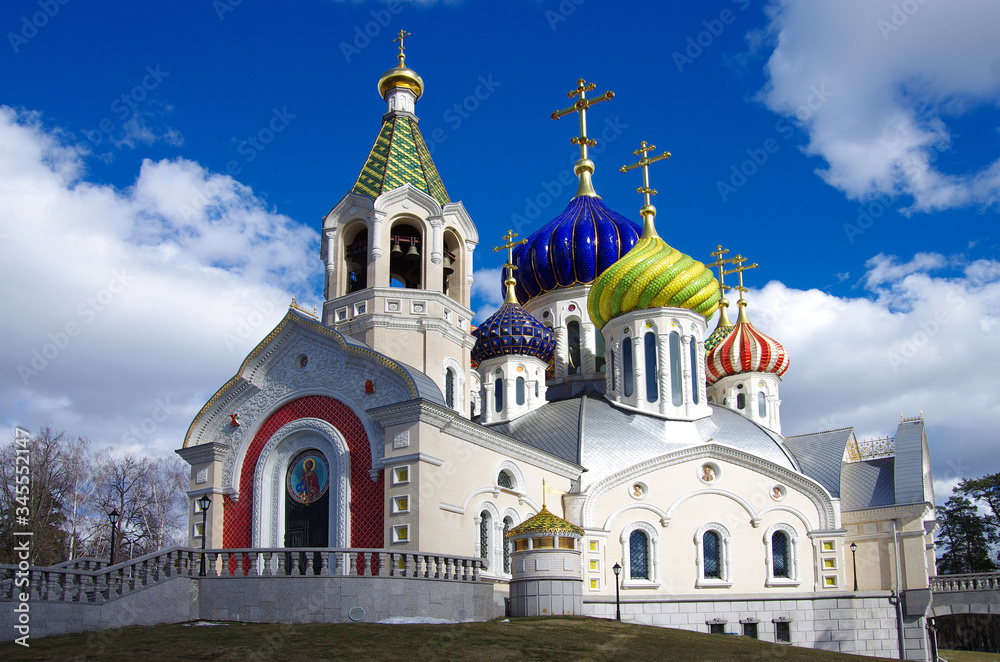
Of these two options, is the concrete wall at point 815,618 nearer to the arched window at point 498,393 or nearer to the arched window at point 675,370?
the arched window at point 675,370

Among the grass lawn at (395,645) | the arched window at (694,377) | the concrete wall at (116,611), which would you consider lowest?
the grass lawn at (395,645)

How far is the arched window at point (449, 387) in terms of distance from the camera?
22469 mm

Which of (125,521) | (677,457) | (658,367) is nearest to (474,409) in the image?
(658,367)

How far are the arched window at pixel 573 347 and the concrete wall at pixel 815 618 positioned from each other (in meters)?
9.41

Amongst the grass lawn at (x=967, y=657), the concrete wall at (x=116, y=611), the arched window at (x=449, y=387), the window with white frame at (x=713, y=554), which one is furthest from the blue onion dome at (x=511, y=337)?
the grass lawn at (x=967, y=657)

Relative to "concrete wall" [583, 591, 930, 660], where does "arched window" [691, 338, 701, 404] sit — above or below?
above

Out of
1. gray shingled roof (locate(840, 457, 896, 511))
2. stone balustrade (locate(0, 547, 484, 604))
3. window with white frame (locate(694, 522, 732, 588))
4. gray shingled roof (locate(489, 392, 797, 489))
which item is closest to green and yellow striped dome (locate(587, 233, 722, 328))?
gray shingled roof (locate(489, 392, 797, 489))

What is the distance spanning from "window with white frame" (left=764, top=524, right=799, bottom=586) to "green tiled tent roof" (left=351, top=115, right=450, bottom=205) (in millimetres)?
11749

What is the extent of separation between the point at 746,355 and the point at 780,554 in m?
10.1

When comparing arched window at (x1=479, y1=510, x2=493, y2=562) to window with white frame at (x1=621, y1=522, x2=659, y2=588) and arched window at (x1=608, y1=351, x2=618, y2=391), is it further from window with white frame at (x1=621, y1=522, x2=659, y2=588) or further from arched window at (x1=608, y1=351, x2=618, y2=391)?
arched window at (x1=608, y1=351, x2=618, y2=391)

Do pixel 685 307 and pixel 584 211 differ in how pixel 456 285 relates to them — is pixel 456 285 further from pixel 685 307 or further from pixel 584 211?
pixel 584 211

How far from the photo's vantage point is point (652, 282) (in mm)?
27156

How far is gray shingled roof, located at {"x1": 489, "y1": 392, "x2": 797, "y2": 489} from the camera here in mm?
24375

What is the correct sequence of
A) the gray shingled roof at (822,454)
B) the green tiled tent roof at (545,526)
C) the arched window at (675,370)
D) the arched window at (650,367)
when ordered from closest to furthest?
the green tiled tent roof at (545,526) → the gray shingled roof at (822,454) → the arched window at (675,370) → the arched window at (650,367)
